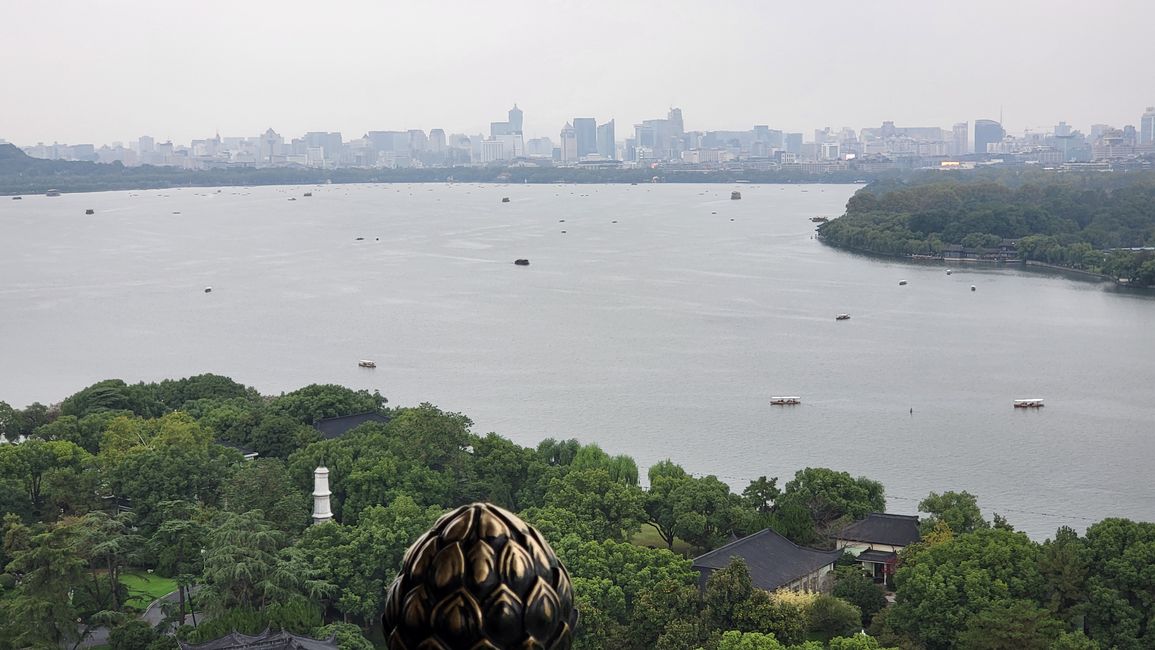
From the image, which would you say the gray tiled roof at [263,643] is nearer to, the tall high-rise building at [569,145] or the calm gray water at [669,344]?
the calm gray water at [669,344]

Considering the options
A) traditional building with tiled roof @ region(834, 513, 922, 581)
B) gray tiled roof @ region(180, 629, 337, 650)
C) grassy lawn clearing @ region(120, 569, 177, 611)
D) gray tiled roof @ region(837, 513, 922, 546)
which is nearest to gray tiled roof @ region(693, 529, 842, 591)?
traditional building with tiled roof @ region(834, 513, 922, 581)

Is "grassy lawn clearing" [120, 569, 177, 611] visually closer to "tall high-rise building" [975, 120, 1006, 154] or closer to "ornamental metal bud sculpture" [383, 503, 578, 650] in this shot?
"ornamental metal bud sculpture" [383, 503, 578, 650]

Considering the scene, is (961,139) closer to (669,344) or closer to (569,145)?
(569,145)

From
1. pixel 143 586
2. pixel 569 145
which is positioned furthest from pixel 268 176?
pixel 143 586

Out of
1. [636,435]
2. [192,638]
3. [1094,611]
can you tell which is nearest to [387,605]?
[192,638]

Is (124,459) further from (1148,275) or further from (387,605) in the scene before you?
(1148,275)

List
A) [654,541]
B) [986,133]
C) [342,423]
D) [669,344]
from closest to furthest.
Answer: [654,541]
[342,423]
[669,344]
[986,133]
